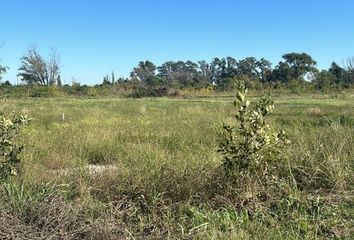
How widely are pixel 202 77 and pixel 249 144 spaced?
95.5 m

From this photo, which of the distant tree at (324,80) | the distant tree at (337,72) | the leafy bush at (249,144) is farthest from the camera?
the distant tree at (337,72)

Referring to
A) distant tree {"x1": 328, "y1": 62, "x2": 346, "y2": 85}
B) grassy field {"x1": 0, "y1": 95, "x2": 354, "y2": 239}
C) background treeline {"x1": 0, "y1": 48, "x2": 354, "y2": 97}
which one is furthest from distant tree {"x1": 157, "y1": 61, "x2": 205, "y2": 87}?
grassy field {"x1": 0, "y1": 95, "x2": 354, "y2": 239}

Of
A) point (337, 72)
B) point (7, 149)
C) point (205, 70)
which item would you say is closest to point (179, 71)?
point (205, 70)

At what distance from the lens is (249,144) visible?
527 cm

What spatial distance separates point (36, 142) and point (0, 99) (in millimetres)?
1237

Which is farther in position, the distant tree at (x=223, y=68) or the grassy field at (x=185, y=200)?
the distant tree at (x=223, y=68)

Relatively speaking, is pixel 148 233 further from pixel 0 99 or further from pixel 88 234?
pixel 0 99

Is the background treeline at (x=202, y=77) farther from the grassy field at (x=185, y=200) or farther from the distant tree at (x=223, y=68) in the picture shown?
the grassy field at (x=185, y=200)

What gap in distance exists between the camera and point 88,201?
5.02m

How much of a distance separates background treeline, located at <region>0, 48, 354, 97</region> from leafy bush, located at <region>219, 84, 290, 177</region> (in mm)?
44991

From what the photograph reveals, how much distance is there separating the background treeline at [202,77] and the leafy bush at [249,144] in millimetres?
44991

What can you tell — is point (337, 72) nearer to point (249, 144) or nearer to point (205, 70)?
point (205, 70)

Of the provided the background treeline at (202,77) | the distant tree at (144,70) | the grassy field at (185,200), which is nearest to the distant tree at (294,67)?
the background treeline at (202,77)

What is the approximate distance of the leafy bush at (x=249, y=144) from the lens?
5.26 metres
